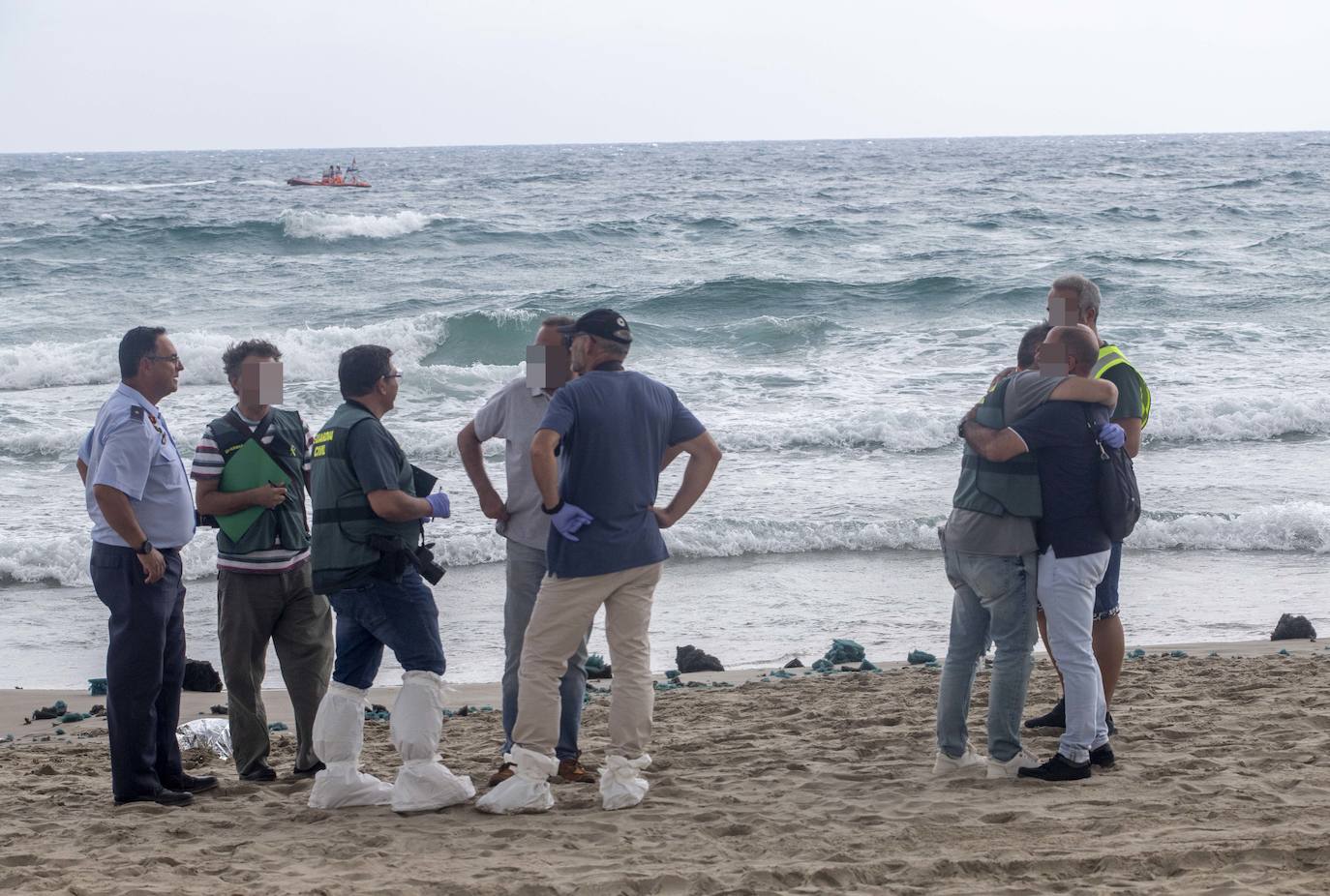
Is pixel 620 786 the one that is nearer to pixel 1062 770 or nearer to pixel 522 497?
pixel 522 497

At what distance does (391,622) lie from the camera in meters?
4.14

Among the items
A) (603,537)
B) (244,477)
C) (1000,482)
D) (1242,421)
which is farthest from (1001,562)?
(1242,421)

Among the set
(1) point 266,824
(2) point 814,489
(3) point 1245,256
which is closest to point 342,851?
(1) point 266,824

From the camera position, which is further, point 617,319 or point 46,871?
point 617,319

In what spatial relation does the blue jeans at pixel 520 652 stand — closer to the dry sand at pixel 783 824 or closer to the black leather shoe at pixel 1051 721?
the dry sand at pixel 783 824

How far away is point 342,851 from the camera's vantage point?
384 centimetres

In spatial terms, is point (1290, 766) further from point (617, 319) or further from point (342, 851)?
point (342, 851)

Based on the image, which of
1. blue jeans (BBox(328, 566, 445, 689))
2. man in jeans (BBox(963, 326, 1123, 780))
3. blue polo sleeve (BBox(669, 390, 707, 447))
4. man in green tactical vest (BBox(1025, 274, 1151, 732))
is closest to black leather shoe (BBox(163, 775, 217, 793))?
blue jeans (BBox(328, 566, 445, 689))

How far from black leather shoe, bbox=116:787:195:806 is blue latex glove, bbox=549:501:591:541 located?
1664mm

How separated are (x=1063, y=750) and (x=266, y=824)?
2.65 m

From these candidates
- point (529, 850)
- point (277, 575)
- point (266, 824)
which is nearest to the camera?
point (529, 850)

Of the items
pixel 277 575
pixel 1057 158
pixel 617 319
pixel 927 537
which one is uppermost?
pixel 1057 158

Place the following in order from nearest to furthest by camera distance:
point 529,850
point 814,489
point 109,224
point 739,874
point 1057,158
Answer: point 739,874
point 529,850
point 814,489
point 109,224
point 1057,158

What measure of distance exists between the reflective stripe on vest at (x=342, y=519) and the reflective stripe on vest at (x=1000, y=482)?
187 centimetres
